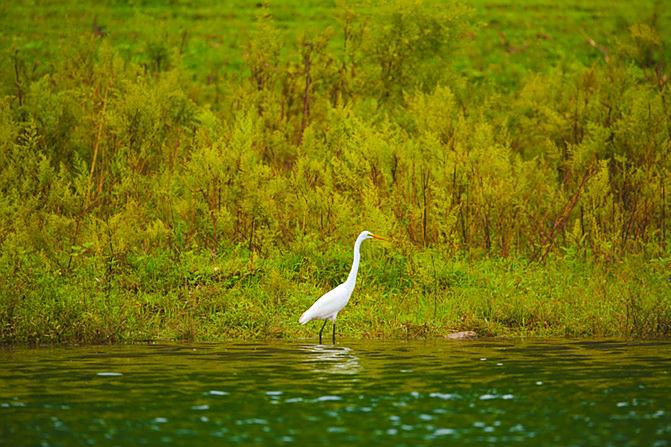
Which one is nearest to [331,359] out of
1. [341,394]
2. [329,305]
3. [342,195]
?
[329,305]

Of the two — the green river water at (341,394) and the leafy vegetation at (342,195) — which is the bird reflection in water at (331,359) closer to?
the green river water at (341,394)

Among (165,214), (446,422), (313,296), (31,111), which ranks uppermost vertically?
(31,111)

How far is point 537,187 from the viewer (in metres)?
19.9

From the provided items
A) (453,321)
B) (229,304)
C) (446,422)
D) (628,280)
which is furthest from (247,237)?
(446,422)

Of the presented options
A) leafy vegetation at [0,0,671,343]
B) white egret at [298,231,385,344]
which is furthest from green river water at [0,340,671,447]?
leafy vegetation at [0,0,671,343]

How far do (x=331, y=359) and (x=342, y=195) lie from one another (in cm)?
705

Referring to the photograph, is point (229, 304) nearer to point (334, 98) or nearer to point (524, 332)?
point (524, 332)

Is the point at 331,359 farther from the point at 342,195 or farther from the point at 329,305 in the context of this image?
the point at 342,195

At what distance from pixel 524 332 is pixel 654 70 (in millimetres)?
13705

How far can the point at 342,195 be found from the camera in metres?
18.8

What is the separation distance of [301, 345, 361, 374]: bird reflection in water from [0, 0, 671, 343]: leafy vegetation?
4.00 feet

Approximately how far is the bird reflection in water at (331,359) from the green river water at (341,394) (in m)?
0.02

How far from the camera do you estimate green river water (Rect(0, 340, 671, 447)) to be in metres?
7.82

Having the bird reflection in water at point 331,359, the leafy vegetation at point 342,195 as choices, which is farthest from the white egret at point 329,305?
the bird reflection in water at point 331,359
